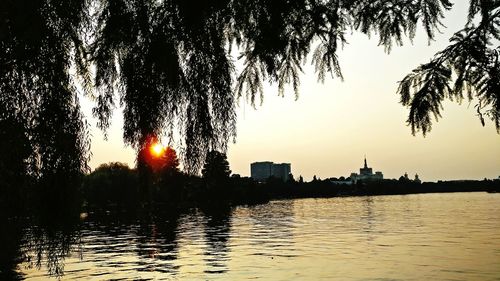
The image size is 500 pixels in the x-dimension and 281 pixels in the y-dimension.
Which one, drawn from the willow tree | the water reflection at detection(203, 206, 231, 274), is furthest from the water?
the willow tree

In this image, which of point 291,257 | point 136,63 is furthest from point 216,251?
point 136,63

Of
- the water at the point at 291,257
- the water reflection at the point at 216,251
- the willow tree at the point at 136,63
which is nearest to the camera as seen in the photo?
the willow tree at the point at 136,63

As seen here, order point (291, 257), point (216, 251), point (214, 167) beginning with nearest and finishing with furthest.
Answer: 1. point (214, 167)
2. point (291, 257)
3. point (216, 251)

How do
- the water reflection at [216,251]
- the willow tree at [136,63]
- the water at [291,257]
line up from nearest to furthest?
the willow tree at [136,63] → the water at [291,257] → the water reflection at [216,251]

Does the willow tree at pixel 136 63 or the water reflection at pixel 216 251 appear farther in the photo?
the water reflection at pixel 216 251

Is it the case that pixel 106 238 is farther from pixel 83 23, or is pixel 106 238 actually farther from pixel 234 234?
pixel 83 23

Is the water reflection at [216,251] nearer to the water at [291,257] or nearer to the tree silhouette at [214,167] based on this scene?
the water at [291,257]

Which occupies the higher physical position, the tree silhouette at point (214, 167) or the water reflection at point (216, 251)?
the tree silhouette at point (214, 167)

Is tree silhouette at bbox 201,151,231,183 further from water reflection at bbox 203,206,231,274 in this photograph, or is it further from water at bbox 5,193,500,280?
water reflection at bbox 203,206,231,274

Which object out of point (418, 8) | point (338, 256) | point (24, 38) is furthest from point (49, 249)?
point (338, 256)

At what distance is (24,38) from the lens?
6.66 ft

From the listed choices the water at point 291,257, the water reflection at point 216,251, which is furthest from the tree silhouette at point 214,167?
the water reflection at point 216,251

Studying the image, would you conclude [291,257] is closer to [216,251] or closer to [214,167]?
[216,251]

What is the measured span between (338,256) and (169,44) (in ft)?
144
